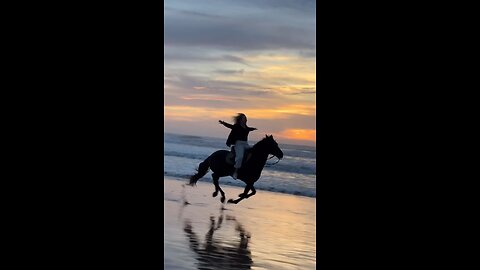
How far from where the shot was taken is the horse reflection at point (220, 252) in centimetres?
358

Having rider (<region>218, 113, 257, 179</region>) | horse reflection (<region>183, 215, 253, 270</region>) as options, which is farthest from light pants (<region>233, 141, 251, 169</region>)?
horse reflection (<region>183, 215, 253, 270</region>)

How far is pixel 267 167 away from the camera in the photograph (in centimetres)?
1141

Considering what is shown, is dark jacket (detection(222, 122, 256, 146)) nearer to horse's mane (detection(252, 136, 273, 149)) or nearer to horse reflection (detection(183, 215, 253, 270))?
horse's mane (detection(252, 136, 273, 149))

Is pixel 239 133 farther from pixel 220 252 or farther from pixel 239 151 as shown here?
pixel 220 252

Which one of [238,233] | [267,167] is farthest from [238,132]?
[267,167]

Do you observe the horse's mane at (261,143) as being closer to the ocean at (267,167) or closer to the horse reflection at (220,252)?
the horse reflection at (220,252)

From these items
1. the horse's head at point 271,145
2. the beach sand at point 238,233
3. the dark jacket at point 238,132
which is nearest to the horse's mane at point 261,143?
the horse's head at point 271,145

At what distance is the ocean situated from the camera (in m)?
9.55

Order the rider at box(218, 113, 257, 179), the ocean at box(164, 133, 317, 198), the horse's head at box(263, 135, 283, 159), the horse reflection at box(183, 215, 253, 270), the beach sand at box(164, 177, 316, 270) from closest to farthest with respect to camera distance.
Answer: the horse reflection at box(183, 215, 253, 270) → the beach sand at box(164, 177, 316, 270) → the rider at box(218, 113, 257, 179) → the horse's head at box(263, 135, 283, 159) → the ocean at box(164, 133, 317, 198)

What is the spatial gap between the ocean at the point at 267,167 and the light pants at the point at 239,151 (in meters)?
2.27

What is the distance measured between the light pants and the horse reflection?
110cm

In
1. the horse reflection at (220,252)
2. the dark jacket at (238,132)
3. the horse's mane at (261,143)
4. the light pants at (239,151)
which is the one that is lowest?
the horse reflection at (220,252)
